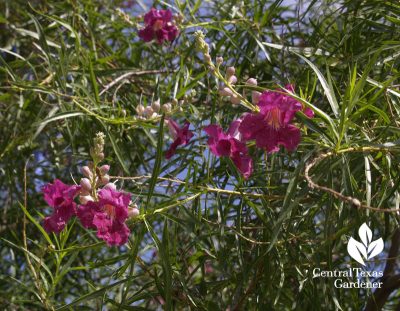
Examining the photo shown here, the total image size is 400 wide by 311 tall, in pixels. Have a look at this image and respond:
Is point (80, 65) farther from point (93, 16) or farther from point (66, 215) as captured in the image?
point (66, 215)

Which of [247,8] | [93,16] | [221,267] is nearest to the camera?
[221,267]

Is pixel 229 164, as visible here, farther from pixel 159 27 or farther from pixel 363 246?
pixel 159 27

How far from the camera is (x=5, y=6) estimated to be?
2.63m

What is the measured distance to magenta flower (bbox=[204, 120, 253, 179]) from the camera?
4.05 feet

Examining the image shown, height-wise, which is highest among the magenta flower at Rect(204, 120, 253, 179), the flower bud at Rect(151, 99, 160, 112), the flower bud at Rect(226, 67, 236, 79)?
the flower bud at Rect(226, 67, 236, 79)

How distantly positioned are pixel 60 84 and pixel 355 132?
757 mm

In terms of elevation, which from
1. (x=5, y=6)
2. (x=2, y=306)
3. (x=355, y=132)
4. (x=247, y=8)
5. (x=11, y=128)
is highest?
(x=5, y=6)

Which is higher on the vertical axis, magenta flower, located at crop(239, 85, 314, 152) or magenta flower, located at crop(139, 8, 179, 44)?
magenta flower, located at crop(139, 8, 179, 44)

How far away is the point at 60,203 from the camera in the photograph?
4.19 ft

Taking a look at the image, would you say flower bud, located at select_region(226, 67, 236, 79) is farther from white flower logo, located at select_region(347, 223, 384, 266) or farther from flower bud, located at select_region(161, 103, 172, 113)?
white flower logo, located at select_region(347, 223, 384, 266)

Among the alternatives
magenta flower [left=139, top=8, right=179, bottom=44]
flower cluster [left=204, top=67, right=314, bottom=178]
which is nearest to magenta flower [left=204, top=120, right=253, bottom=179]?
flower cluster [left=204, top=67, right=314, bottom=178]

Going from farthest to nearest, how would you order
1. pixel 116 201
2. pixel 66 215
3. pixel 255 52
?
pixel 255 52 < pixel 66 215 < pixel 116 201

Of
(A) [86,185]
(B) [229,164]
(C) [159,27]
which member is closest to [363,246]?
(B) [229,164]

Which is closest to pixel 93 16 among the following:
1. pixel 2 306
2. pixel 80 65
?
pixel 80 65
